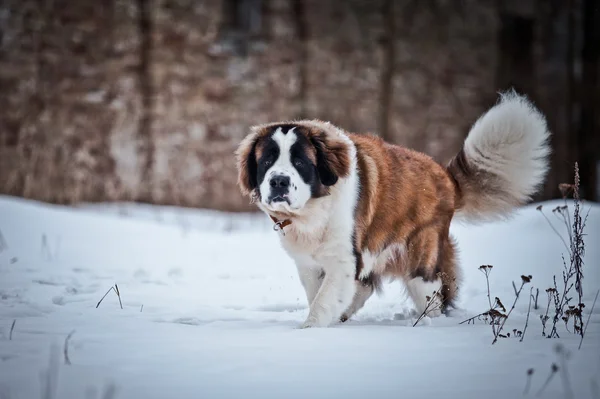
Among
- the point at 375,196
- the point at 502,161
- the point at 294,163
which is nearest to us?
the point at 294,163

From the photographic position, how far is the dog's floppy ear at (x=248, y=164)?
4.21 metres

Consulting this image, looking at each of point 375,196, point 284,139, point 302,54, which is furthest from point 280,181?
point 302,54

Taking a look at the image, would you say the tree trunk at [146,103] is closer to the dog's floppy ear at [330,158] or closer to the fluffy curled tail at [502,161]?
the fluffy curled tail at [502,161]

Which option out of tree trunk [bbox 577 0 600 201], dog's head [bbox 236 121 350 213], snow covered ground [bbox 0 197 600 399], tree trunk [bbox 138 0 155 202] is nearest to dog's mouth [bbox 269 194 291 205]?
dog's head [bbox 236 121 350 213]

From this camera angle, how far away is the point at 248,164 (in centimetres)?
423

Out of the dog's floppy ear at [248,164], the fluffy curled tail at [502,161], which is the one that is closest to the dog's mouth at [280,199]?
the dog's floppy ear at [248,164]

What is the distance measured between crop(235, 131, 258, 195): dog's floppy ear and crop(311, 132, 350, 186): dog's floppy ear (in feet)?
1.26

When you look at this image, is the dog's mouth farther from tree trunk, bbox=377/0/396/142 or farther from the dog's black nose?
tree trunk, bbox=377/0/396/142

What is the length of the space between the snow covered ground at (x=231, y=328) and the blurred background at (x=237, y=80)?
6.80ft

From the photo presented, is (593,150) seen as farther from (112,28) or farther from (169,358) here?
(169,358)

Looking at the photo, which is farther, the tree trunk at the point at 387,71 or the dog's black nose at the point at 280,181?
the tree trunk at the point at 387,71

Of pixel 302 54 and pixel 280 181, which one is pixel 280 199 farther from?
pixel 302 54

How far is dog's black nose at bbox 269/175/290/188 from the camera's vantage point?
150 inches

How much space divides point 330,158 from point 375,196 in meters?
0.39
